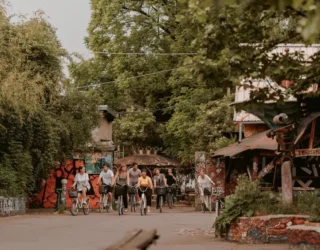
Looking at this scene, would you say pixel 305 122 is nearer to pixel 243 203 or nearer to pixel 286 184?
pixel 286 184

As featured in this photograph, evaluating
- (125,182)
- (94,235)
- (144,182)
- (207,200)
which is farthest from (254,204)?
(207,200)

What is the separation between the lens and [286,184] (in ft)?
55.3

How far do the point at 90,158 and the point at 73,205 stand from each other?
11.1 metres

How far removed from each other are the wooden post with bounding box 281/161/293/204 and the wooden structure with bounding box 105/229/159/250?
11.7 meters

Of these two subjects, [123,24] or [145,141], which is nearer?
[123,24]

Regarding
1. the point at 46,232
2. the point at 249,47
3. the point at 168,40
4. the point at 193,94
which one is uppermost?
the point at 168,40

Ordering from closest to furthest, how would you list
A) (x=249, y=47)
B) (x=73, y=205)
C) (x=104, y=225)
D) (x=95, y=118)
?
(x=249, y=47) → (x=104, y=225) → (x=73, y=205) → (x=95, y=118)

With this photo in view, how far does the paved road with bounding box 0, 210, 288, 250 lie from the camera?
Answer: 14750 millimetres

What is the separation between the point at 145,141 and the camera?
53.2 metres

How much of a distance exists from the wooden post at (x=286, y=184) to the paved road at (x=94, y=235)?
1.77 metres

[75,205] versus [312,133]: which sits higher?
[312,133]

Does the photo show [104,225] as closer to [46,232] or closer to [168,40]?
[46,232]

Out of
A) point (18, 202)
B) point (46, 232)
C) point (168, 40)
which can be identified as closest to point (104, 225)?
point (46, 232)

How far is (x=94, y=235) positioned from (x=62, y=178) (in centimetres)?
2021
